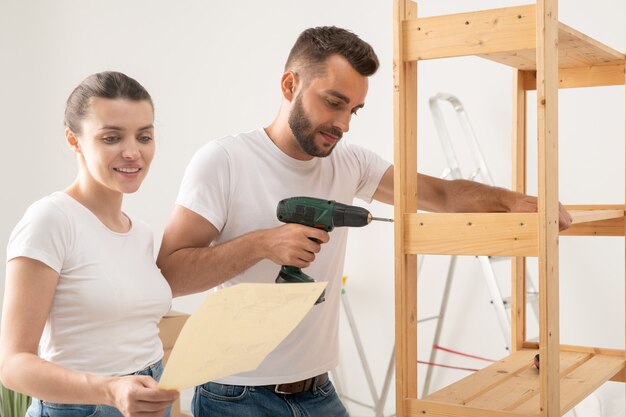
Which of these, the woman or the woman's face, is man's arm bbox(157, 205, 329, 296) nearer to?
the woman

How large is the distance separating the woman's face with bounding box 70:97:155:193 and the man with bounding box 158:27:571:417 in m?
0.26

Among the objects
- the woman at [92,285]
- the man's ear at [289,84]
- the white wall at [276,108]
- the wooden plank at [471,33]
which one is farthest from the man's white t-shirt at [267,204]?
the white wall at [276,108]

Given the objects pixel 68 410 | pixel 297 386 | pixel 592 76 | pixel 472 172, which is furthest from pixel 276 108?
pixel 68 410

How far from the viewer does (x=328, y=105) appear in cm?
183

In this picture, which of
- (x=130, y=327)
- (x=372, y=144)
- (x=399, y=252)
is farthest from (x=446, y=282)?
(x=130, y=327)

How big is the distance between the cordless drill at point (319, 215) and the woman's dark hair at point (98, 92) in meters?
0.39

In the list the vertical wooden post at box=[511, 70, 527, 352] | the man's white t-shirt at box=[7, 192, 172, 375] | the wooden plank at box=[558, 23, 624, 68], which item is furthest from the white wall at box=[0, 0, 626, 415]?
the man's white t-shirt at box=[7, 192, 172, 375]

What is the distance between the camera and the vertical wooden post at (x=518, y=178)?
2.45m

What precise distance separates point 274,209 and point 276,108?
8.77 feet

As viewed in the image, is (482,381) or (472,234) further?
(482,381)

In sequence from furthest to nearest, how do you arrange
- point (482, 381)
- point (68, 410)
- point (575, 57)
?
point (575, 57)
point (482, 381)
point (68, 410)

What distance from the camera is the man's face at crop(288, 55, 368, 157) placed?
1822mm

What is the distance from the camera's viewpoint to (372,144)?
4164mm

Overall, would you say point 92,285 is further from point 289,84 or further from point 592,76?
point 592,76
